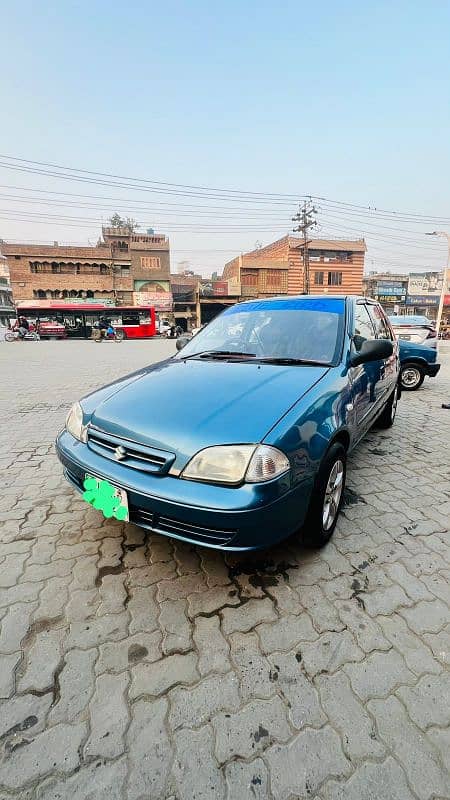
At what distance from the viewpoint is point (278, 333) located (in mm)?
2967

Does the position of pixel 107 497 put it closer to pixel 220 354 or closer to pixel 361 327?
pixel 220 354

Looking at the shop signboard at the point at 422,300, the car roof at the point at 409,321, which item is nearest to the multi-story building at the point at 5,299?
the car roof at the point at 409,321

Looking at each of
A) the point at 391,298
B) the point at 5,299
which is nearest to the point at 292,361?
the point at 391,298

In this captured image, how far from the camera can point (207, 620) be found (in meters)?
1.76

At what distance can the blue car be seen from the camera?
1.67 metres

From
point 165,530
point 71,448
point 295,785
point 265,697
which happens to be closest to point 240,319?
point 71,448

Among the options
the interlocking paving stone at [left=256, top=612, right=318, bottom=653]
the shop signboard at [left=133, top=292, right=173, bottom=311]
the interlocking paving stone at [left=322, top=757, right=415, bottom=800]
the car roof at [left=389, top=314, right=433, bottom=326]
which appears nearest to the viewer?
the interlocking paving stone at [left=322, top=757, right=415, bottom=800]

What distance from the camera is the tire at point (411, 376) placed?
707 centimetres

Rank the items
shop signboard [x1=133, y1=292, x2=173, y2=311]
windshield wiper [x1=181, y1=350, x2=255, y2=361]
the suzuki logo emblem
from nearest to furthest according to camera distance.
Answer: the suzuki logo emblem → windshield wiper [x1=181, y1=350, x2=255, y2=361] → shop signboard [x1=133, y1=292, x2=173, y2=311]

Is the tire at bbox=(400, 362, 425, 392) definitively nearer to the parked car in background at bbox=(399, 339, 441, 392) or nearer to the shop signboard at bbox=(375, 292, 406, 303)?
the parked car in background at bbox=(399, 339, 441, 392)

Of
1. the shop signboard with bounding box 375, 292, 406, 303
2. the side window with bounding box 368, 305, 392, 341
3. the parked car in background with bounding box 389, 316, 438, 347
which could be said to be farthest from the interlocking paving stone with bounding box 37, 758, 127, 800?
the shop signboard with bounding box 375, 292, 406, 303

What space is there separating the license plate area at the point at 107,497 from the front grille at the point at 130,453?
0.46ft

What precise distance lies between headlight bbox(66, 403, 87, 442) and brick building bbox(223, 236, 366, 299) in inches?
1575

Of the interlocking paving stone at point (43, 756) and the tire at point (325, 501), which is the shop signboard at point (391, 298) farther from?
the interlocking paving stone at point (43, 756)
